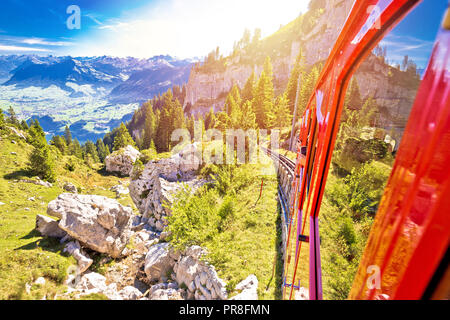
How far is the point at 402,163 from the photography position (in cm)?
113

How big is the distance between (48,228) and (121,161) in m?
37.9

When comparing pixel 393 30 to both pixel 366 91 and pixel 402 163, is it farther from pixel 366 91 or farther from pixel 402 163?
pixel 402 163

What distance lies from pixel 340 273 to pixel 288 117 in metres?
31.4

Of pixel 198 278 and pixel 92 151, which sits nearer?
pixel 198 278

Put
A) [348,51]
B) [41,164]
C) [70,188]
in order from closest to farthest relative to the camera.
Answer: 1. [348,51]
2. [41,164]
3. [70,188]

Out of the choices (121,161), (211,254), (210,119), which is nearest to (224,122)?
(211,254)

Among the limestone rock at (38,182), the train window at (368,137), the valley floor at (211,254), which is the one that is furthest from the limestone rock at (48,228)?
the limestone rock at (38,182)

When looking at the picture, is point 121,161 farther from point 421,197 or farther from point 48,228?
point 421,197

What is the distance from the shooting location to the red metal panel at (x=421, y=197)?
2.82 feet

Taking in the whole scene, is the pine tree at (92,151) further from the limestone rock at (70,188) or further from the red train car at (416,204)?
the red train car at (416,204)

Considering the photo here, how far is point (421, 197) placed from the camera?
0.95 meters

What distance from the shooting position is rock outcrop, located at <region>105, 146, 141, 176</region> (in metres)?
46.9

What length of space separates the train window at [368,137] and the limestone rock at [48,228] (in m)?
16.8
